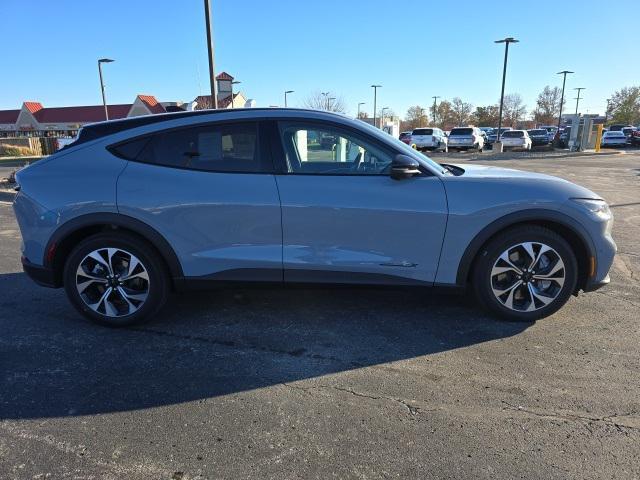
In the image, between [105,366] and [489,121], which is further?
[489,121]

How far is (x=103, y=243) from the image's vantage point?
385 cm

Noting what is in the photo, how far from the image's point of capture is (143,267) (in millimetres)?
3867

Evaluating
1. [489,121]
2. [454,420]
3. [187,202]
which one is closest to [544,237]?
[454,420]

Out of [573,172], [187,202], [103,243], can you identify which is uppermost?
[187,202]

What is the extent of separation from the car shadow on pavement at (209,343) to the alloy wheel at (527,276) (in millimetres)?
245

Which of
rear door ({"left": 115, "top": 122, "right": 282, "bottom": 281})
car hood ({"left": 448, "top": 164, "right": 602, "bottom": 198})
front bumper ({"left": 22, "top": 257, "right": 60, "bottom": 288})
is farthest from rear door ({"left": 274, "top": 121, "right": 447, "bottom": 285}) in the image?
front bumper ({"left": 22, "top": 257, "right": 60, "bottom": 288})

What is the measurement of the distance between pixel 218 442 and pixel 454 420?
4.25ft

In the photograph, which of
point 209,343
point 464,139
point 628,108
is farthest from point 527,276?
point 628,108

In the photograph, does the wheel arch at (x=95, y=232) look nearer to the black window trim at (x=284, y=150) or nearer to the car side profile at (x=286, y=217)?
the car side profile at (x=286, y=217)

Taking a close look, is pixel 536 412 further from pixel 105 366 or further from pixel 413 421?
pixel 105 366

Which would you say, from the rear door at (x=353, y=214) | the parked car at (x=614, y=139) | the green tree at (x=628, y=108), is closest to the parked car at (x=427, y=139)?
the parked car at (x=614, y=139)

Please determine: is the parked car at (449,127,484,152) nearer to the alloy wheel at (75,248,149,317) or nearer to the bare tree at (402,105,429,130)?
the alloy wheel at (75,248,149,317)

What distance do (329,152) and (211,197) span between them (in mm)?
987

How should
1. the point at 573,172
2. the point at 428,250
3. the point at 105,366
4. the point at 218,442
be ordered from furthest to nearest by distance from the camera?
1. the point at 573,172
2. the point at 428,250
3. the point at 105,366
4. the point at 218,442
